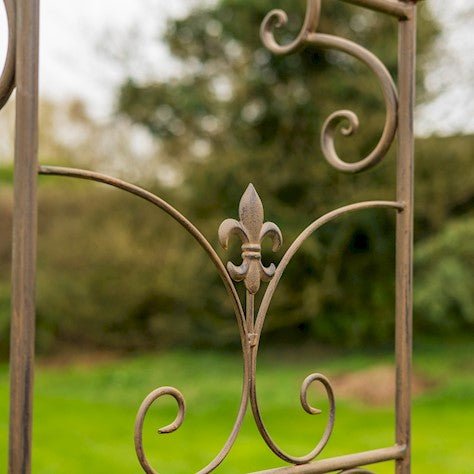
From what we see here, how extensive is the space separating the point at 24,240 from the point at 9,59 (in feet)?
0.56

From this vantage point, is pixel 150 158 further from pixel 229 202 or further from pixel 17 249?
pixel 17 249

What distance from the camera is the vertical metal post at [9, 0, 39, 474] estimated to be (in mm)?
658

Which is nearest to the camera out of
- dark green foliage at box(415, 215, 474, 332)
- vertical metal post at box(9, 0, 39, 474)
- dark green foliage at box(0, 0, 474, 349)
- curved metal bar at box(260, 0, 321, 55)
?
vertical metal post at box(9, 0, 39, 474)

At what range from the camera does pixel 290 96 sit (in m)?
7.10

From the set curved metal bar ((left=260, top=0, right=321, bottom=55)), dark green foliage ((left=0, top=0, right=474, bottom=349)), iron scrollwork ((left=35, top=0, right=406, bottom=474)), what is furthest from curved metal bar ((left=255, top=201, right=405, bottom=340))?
dark green foliage ((left=0, top=0, right=474, bottom=349))

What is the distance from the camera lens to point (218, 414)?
5.40 m

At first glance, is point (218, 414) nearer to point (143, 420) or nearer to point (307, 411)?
point (307, 411)

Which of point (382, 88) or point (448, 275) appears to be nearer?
point (382, 88)

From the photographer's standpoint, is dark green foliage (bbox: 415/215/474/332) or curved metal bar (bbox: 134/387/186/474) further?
dark green foliage (bbox: 415/215/474/332)

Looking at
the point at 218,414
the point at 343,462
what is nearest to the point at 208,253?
the point at 343,462

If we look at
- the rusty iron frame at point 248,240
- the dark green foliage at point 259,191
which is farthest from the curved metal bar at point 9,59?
the dark green foliage at point 259,191

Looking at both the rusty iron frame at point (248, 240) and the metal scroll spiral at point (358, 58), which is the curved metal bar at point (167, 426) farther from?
the metal scroll spiral at point (358, 58)

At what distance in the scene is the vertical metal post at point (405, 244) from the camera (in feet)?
3.32

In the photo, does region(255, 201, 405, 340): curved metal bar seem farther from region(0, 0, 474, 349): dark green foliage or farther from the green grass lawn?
region(0, 0, 474, 349): dark green foliage
